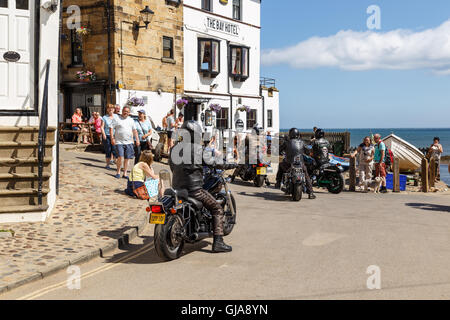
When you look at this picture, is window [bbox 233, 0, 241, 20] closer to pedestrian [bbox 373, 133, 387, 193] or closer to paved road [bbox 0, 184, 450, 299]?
pedestrian [bbox 373, 133, 387, 193]

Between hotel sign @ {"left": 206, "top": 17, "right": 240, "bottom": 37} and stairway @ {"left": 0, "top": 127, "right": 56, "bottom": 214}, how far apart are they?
20122 millimetres

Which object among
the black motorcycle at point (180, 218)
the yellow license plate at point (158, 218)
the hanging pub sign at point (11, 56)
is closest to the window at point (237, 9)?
the hanging pub sign at point (11, 56)

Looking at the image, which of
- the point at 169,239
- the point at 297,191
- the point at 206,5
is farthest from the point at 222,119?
the point at 169,239

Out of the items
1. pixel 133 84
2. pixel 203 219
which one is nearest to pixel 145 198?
pixel 203 219

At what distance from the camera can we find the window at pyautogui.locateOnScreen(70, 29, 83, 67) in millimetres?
23453

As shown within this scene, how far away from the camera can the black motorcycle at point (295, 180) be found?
12.6 metres

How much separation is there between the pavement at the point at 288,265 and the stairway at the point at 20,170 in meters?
2.02

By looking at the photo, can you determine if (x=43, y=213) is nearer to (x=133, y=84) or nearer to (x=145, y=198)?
(x=145, y=198)

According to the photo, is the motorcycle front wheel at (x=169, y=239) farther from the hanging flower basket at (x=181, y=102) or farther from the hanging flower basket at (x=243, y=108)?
the hanging flower basket at (x=243, y=108)

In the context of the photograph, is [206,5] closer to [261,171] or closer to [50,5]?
[261,171]

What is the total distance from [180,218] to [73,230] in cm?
244

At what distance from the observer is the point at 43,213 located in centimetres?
880

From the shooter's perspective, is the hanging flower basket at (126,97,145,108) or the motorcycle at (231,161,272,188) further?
the hanging flower basket at (126,97,145,108)

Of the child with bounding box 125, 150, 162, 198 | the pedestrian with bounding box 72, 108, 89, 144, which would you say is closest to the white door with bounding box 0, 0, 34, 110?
A: the child with bounding box 125, 150, 162, 198
